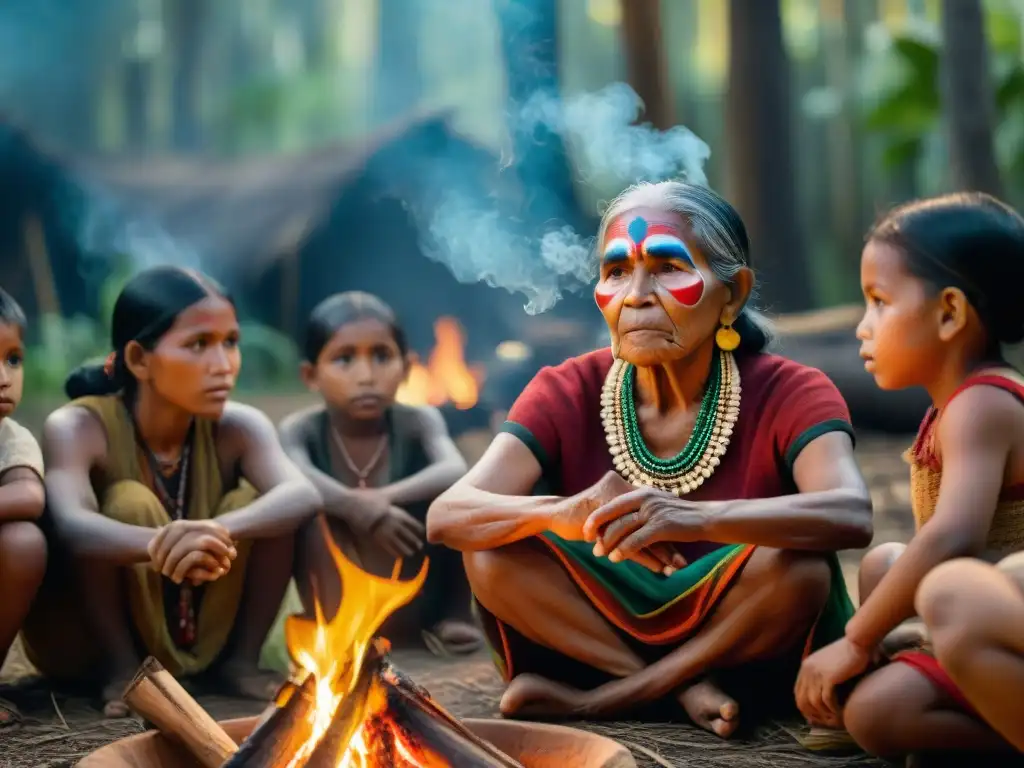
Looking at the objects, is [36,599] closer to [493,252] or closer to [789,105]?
[493,252]

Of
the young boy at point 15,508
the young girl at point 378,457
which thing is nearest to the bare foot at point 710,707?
the young girl at point 378,457

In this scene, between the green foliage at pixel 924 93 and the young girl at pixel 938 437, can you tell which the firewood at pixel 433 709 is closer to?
Answer: the young girl at pixel 938 437

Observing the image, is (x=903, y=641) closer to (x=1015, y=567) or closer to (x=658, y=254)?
(x=1015, y=567)

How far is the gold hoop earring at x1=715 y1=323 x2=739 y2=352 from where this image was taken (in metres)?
3.89

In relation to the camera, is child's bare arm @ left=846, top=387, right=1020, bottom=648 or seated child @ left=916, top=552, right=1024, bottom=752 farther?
child's bare arm @ left=846, top=387, right=1020, bottom=648

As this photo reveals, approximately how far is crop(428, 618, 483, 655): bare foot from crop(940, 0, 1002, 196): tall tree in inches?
264

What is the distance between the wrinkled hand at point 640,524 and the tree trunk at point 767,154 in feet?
27.6

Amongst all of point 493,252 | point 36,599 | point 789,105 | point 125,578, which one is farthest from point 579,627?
point 789,105

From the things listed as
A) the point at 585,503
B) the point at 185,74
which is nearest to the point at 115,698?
the point at 585,503

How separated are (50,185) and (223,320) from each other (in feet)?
25.8

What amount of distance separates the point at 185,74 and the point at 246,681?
9004mm

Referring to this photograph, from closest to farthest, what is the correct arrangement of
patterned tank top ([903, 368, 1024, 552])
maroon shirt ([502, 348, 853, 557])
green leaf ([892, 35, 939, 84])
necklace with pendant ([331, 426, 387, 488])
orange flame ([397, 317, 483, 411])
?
patterned tank top ([903, 368, 1024, 552]), maroon shirt ([502, 348, 853, 557]), necklace with pendant ([331, 426, 387, 488]), orange flame ([397, 317, 483, 411]), green leaf ([892, 35, 939, 84])

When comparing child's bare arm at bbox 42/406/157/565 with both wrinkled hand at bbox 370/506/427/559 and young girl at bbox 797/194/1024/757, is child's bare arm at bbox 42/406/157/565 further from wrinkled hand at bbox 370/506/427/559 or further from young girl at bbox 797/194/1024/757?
young girl at bbox 797/194/1024/757

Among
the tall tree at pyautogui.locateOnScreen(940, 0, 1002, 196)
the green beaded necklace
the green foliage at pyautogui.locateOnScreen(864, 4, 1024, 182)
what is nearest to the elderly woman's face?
the green beaded necklace
